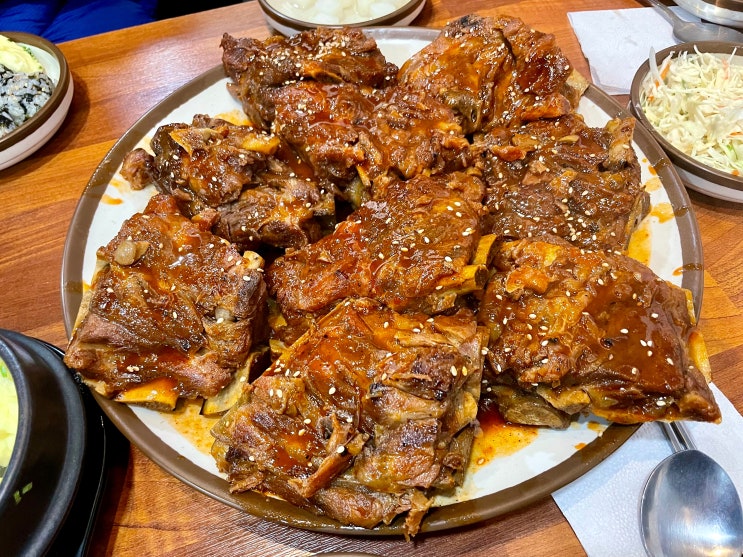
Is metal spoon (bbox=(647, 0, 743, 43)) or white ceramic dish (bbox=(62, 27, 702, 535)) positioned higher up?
metal spoon (bbox=(647, 0, 743, 43))

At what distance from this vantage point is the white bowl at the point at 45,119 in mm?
3260

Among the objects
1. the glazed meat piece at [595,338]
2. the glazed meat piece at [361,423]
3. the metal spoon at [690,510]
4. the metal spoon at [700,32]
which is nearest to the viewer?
the glazed meat piece at [361,423]

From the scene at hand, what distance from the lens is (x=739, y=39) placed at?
13.1ft

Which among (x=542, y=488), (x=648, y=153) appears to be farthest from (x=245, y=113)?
(x=542, y=488)

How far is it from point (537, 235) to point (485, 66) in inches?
40.9

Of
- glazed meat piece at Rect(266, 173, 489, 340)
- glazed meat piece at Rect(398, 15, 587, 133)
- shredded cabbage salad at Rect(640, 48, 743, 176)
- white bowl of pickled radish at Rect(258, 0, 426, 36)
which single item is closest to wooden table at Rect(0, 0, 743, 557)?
white bowl of pickled radish at Rect(258, 0, 426, 36)

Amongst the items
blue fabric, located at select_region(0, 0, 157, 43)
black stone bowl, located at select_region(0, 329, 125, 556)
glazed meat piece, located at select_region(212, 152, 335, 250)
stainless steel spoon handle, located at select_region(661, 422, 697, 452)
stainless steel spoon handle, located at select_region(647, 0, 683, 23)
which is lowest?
stainless steel spoon handle, located at select_region(661, 422, 697, 452)

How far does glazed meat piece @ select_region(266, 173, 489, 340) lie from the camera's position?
2076mm

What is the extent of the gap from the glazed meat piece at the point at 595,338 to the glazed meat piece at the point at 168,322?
102 centimetres

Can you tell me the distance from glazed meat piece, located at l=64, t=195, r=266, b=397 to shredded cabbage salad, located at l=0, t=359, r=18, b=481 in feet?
0.94

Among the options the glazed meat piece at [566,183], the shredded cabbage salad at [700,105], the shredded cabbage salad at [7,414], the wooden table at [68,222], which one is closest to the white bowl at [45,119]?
the wooden table at [68,222]

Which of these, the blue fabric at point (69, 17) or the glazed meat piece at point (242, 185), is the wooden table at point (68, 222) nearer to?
the blue fabric at point (69, 17)

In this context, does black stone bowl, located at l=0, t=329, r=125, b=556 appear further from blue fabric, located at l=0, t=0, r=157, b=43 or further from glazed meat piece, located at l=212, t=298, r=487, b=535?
blue fabric, located at l=0, t=0, r=157, b=43

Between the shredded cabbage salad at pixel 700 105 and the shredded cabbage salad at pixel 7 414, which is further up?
the shredded cabbage salad at pixel 700 105
